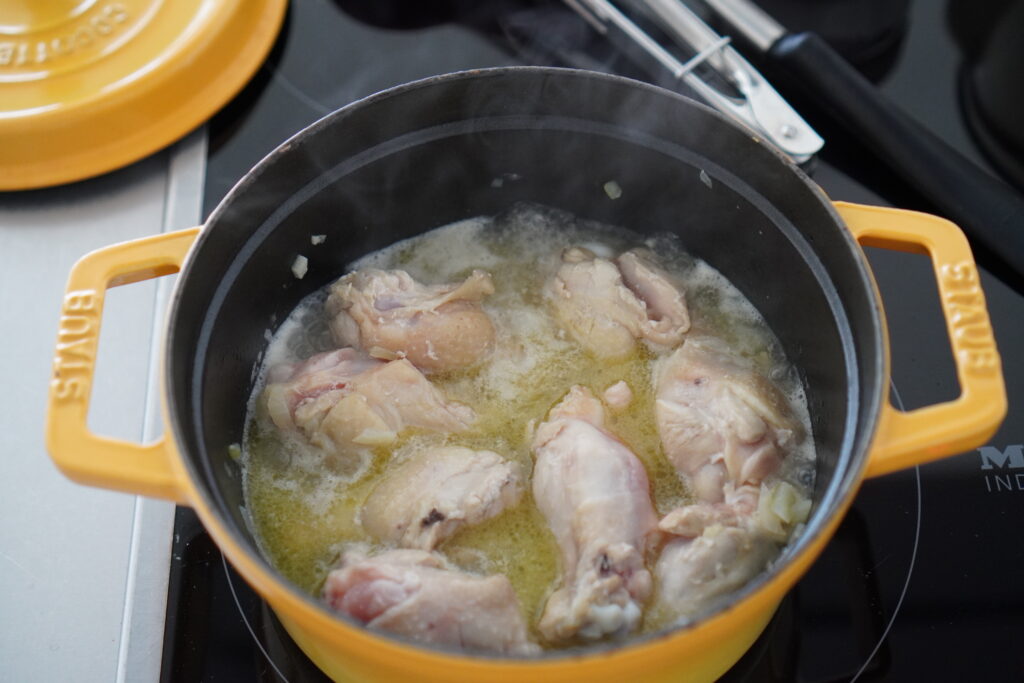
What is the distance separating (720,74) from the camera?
1885mm

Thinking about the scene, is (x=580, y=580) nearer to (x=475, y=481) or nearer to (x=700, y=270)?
(x=475, y=481)

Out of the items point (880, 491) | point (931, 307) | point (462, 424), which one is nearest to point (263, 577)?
point (462, 424)

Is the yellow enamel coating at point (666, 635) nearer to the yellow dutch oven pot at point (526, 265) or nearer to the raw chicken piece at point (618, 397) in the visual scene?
the yellow dutch oven pot at point (526, 265)

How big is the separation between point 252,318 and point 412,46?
82 cm

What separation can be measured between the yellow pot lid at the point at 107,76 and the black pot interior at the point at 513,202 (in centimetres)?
49


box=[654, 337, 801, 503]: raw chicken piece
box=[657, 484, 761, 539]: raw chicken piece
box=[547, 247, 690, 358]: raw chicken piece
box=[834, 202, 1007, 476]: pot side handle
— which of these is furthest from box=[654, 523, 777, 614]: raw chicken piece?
box=[547, 247, 690, 358]: raw chicken piece

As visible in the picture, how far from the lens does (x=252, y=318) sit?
162cm

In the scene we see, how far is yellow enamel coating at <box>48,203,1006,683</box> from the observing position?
986 millimetres

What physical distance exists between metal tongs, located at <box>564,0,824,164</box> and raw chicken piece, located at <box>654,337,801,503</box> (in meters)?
0.49

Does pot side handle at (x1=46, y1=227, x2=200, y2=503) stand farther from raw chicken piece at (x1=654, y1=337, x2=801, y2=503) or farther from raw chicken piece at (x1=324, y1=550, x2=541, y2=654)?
raw chicken piece at (x1=654, y1=337, x2=801, y2=503)

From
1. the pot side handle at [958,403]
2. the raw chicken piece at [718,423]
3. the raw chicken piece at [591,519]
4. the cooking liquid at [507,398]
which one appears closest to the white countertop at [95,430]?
the cooking liquid at [507,398]

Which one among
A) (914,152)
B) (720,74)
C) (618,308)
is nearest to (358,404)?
(618,308)

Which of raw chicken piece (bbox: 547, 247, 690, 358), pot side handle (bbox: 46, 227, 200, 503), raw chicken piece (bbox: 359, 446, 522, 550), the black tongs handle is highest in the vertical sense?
the black tongs handle

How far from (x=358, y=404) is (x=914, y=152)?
120cm
